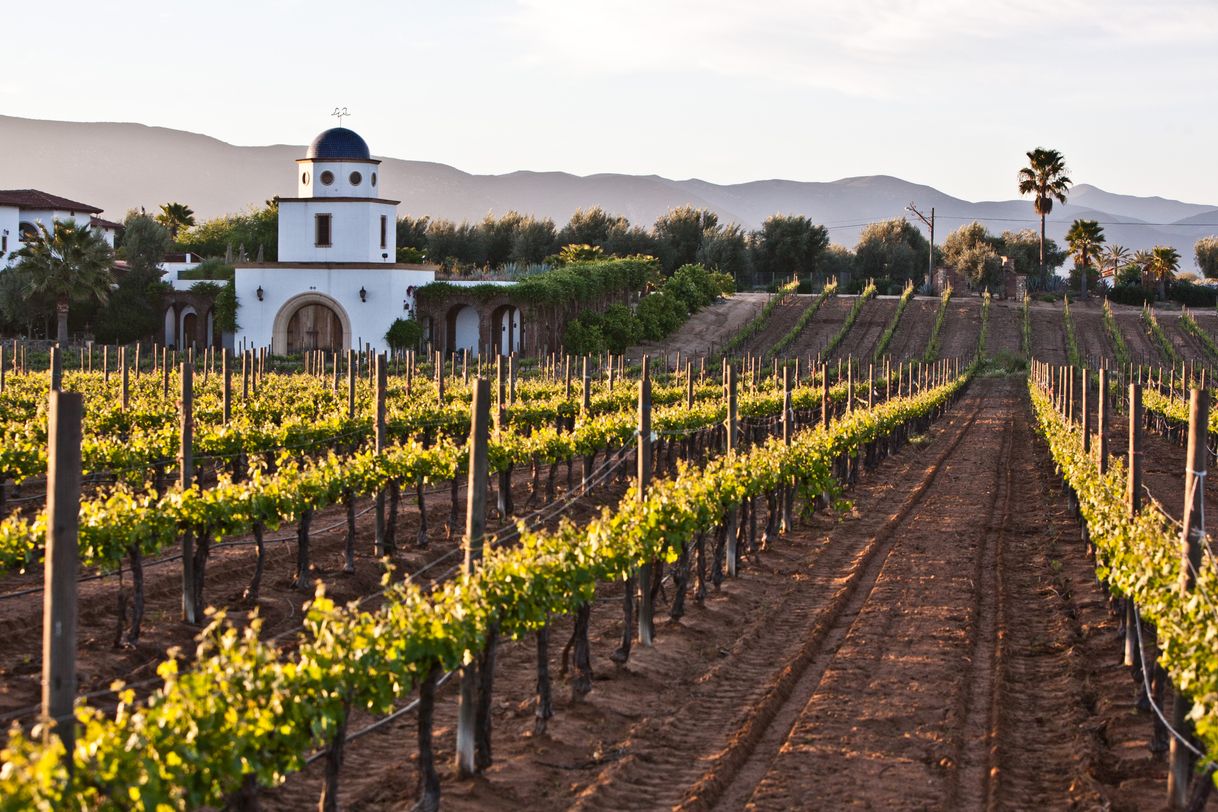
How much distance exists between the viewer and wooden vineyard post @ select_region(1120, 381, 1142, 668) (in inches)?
467

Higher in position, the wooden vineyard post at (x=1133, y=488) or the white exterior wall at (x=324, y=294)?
the white exterior wall at (x=324, y=294)

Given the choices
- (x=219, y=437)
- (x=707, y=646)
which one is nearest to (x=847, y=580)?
(x=707, y=646)

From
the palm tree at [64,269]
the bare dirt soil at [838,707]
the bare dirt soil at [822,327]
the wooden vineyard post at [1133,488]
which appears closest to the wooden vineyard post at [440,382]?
the bare dirt soil at [838,707]

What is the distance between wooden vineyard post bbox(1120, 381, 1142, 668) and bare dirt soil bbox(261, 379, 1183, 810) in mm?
259

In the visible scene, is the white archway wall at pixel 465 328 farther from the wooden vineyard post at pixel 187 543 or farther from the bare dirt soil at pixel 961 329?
the wooden vineyard post at pixel 187 543

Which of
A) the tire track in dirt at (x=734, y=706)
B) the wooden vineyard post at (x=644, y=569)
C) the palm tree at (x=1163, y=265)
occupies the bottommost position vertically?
the tire track in dirt at (x=734, y=706)

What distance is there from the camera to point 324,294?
52812mm

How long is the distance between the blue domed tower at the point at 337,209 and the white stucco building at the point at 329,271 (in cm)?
4

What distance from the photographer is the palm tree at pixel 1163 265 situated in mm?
82312

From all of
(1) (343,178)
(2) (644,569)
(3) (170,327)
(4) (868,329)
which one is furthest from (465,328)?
(2) (644,569)

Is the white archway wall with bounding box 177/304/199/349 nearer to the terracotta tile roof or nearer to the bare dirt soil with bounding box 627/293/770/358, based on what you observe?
the terracotta tile roof

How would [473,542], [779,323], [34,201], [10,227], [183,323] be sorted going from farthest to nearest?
[779,323]
[34,201]
[10,227]
[183,323]
[473,542]

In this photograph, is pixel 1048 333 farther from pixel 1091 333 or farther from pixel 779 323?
pixel 779 323

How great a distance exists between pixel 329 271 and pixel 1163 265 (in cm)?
5332
